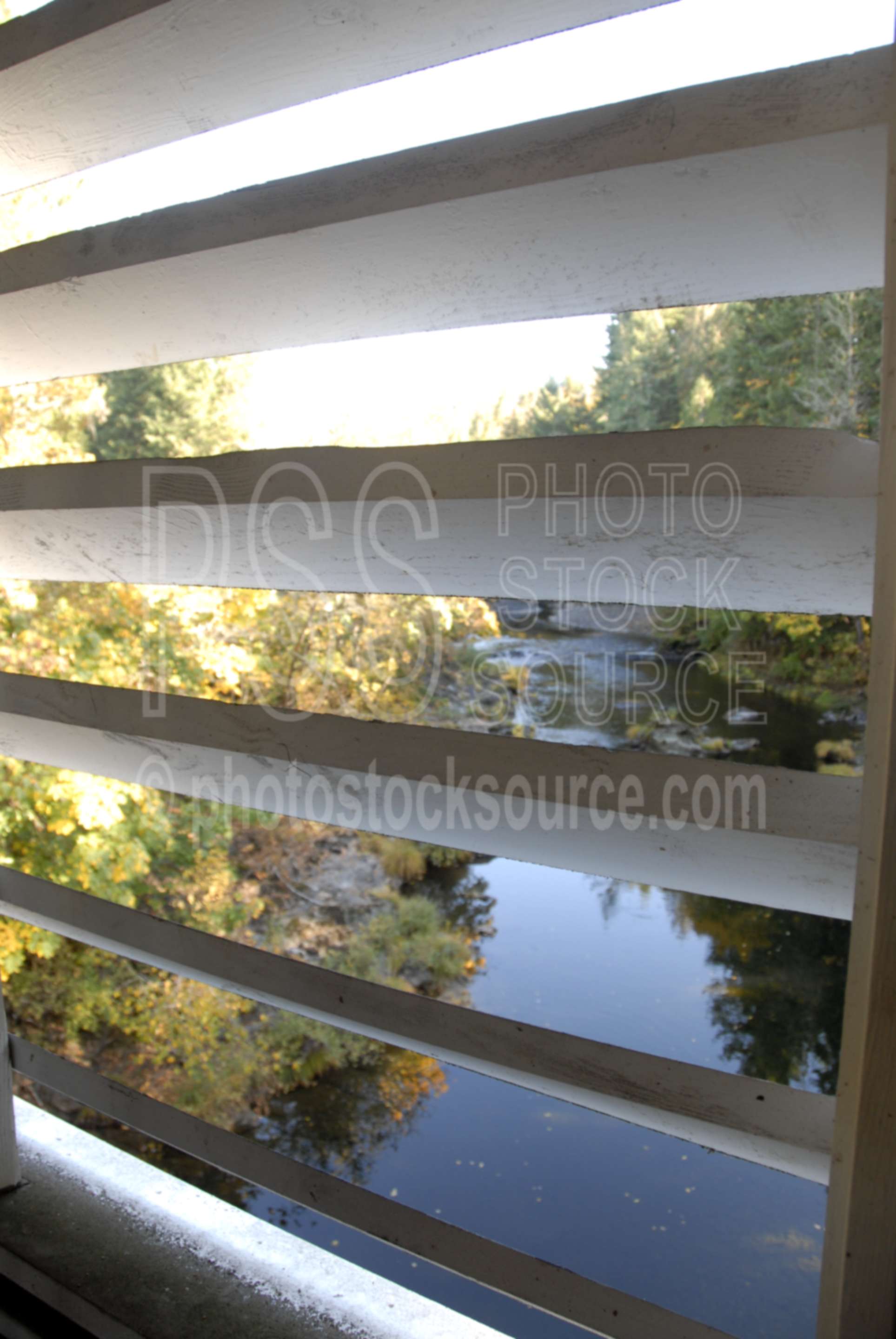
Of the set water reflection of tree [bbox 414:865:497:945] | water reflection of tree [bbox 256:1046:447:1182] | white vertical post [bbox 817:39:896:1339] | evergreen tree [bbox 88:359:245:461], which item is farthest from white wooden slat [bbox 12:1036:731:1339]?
evergreen tree [bbox 88:359:245:461]

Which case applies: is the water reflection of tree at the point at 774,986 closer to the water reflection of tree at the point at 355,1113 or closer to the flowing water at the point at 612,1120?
the flowing water at the point at 612,1120

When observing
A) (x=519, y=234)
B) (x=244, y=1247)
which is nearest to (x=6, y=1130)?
(x=244, y=1247)

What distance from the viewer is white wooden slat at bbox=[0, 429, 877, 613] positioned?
17.0 inches

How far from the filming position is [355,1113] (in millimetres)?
5418

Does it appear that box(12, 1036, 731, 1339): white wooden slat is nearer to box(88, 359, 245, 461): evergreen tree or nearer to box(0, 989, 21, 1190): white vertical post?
box(0, 989, 21, 1190): white vertical post

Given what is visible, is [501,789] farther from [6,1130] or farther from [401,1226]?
[6,1130]

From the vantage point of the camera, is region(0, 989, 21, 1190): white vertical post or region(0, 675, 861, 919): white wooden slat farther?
region(0, 989, 21, 1190): white vertical post

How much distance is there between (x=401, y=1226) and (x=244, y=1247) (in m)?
0.22

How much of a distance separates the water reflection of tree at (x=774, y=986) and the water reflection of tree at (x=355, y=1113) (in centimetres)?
178

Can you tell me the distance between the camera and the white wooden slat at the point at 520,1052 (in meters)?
0.47

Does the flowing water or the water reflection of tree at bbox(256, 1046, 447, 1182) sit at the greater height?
the flowing water

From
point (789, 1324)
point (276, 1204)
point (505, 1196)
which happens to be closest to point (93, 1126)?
point (276, 1204)

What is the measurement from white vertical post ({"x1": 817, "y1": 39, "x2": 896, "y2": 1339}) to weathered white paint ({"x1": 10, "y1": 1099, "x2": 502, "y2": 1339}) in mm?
373

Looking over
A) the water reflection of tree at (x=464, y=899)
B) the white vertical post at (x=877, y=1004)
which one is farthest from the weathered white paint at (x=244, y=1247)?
the water reflection of tree at (x=464, y=899)
